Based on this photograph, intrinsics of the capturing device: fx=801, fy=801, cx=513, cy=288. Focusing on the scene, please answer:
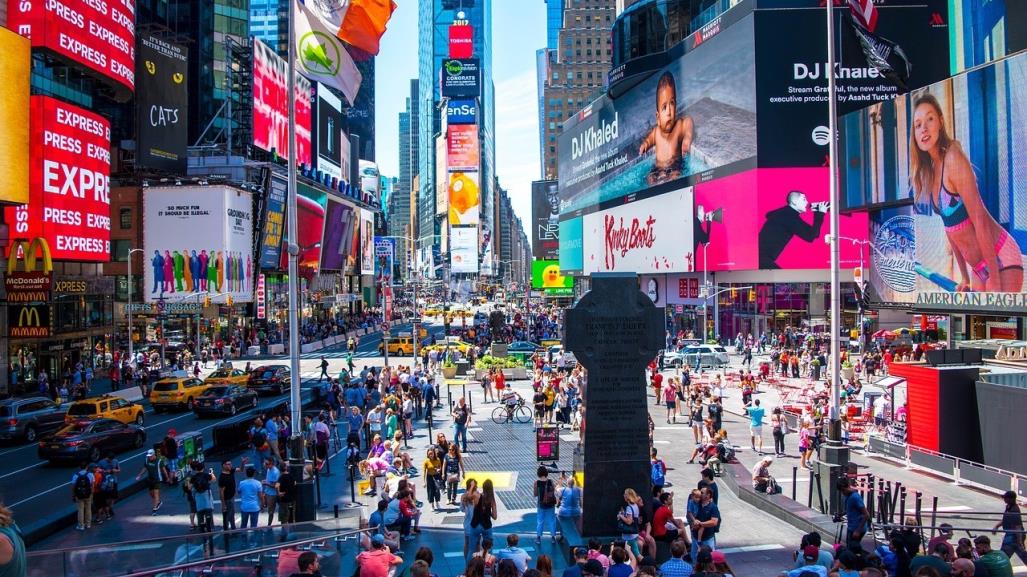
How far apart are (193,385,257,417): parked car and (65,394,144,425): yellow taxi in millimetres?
2592

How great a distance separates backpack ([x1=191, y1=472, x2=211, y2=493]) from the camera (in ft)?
51.9

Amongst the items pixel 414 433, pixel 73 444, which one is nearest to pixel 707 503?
pixel 414 433

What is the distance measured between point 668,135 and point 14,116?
59.0 metres

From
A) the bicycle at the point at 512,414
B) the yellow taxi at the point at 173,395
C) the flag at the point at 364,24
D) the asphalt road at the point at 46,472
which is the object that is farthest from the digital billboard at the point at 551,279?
the flag at the point at 364,24

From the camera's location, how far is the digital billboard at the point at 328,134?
93.1 metres

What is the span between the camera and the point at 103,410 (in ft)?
88.5

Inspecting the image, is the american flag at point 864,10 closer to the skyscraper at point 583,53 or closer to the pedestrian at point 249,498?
the pedestrian at point 249,498

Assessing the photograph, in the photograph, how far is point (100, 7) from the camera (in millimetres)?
45250

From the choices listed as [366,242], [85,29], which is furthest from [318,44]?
[366,242]

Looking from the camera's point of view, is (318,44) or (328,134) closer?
(318,44)

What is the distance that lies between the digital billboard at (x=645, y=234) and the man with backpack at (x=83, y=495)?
62932 mm

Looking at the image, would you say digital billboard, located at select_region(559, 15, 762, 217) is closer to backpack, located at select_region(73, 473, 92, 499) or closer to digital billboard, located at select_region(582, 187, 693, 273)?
digital billboard, located at select_region(582, 187, 693, 273)

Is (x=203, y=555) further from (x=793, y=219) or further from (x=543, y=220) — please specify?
(x=543, y=220)

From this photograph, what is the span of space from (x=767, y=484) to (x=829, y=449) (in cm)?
173
